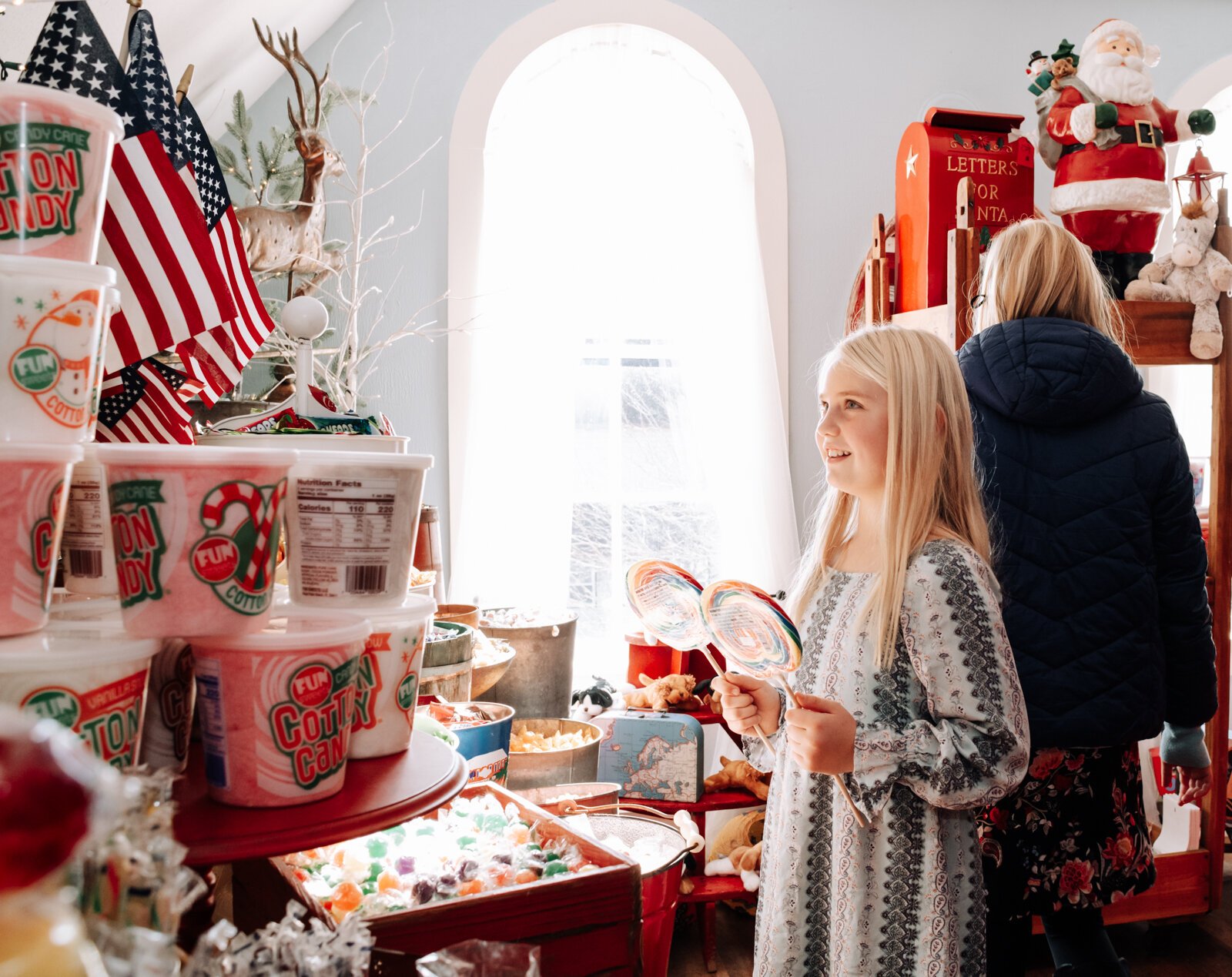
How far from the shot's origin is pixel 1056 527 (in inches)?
71.4

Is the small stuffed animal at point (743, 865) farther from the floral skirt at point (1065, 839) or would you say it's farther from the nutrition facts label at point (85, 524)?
the nutrition facts label at point (85, 524)

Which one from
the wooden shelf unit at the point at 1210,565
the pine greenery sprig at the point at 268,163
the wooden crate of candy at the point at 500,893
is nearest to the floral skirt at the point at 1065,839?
the wooden crate of candy at the point at 500,893

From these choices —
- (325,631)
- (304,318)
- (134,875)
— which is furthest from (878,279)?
(134,875)

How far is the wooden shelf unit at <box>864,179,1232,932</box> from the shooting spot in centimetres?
273

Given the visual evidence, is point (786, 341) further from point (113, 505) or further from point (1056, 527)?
point (113, 505)

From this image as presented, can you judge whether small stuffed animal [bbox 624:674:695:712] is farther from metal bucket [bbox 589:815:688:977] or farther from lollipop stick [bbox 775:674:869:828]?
lollipop stick [bbox 775:674:869:828]

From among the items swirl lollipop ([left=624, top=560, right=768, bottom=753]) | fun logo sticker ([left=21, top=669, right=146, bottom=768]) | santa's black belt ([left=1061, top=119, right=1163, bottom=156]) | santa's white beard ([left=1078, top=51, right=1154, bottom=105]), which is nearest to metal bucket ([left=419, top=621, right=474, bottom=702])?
swirl lollipop ([left=624, top=560, right=768, bottom=753])

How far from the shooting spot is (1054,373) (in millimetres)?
1758

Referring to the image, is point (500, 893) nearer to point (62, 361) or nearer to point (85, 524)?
point (85, 524)

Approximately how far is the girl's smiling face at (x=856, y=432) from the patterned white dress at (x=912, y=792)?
0.15 metres

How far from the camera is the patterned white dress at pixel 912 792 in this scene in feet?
4.36

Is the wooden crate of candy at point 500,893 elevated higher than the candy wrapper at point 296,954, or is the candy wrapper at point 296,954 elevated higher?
the candy wrapper at point 296,954

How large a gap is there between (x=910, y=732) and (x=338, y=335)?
276 cm

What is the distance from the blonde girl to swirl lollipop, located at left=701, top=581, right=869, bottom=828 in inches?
2.3
